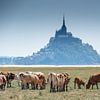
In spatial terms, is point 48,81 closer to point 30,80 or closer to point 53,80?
point 53,80

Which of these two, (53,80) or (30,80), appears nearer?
(53,80)

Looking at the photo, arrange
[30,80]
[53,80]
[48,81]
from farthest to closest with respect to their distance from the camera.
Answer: [30,80] < [48,81] < [53,80]

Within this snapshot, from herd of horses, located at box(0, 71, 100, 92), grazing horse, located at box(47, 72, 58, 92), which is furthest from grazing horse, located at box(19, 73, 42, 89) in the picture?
grazing horse, located at box(47, 72, 58, 92)

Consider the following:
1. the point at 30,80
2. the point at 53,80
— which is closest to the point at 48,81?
the point at 53,80

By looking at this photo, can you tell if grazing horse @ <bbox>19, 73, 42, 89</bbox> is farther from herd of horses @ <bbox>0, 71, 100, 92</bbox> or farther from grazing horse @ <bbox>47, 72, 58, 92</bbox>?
grazing horse @ <bbox>47, 72, 58, 92</bbox>

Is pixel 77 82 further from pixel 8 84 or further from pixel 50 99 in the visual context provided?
pixel 50 99

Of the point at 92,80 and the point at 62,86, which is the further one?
the point at 92,80

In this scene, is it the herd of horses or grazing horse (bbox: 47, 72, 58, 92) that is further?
the herd of horses

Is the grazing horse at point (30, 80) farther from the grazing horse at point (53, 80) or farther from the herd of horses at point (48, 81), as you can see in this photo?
the grazing horse at point (53, 80)

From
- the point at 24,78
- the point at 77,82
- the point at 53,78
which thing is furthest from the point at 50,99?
the point at 77,82

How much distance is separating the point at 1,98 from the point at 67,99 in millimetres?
4252

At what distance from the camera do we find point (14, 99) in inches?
1051

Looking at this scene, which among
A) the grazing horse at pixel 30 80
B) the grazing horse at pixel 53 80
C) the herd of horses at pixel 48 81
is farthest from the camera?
the grazing horse at pixel 30 80

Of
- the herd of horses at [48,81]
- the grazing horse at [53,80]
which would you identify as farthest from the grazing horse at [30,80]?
the grazing horse at [53,80]
